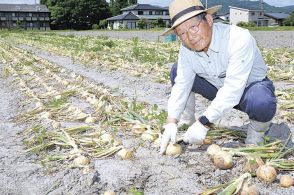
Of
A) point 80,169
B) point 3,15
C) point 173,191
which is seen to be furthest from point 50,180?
point 3,15

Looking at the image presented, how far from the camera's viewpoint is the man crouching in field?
2.77 metres

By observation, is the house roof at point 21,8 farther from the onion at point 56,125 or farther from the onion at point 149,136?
the onion at point 149,136

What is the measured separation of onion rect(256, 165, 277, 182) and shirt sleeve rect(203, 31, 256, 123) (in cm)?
48

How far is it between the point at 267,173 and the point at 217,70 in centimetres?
87

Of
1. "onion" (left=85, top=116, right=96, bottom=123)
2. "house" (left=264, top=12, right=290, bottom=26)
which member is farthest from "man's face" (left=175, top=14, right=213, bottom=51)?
"house" (left=264, top=12, right=290, bottom=26)

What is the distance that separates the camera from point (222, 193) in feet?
7.57

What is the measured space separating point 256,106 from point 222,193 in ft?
2.99

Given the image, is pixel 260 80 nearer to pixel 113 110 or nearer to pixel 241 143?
pixel 241 143

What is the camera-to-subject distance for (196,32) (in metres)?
2.77

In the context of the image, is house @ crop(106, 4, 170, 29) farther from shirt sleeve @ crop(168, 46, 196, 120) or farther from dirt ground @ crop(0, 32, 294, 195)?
dirt ground @ crop(0, 32, 294, 195)

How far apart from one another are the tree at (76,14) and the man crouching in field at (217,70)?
67436 millimetres

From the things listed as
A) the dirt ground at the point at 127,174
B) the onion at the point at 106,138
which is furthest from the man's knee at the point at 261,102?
the onion at the point at 106,138

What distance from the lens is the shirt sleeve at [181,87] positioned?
3.17m

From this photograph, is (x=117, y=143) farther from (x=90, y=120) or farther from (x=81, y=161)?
(x=90, y=120)
